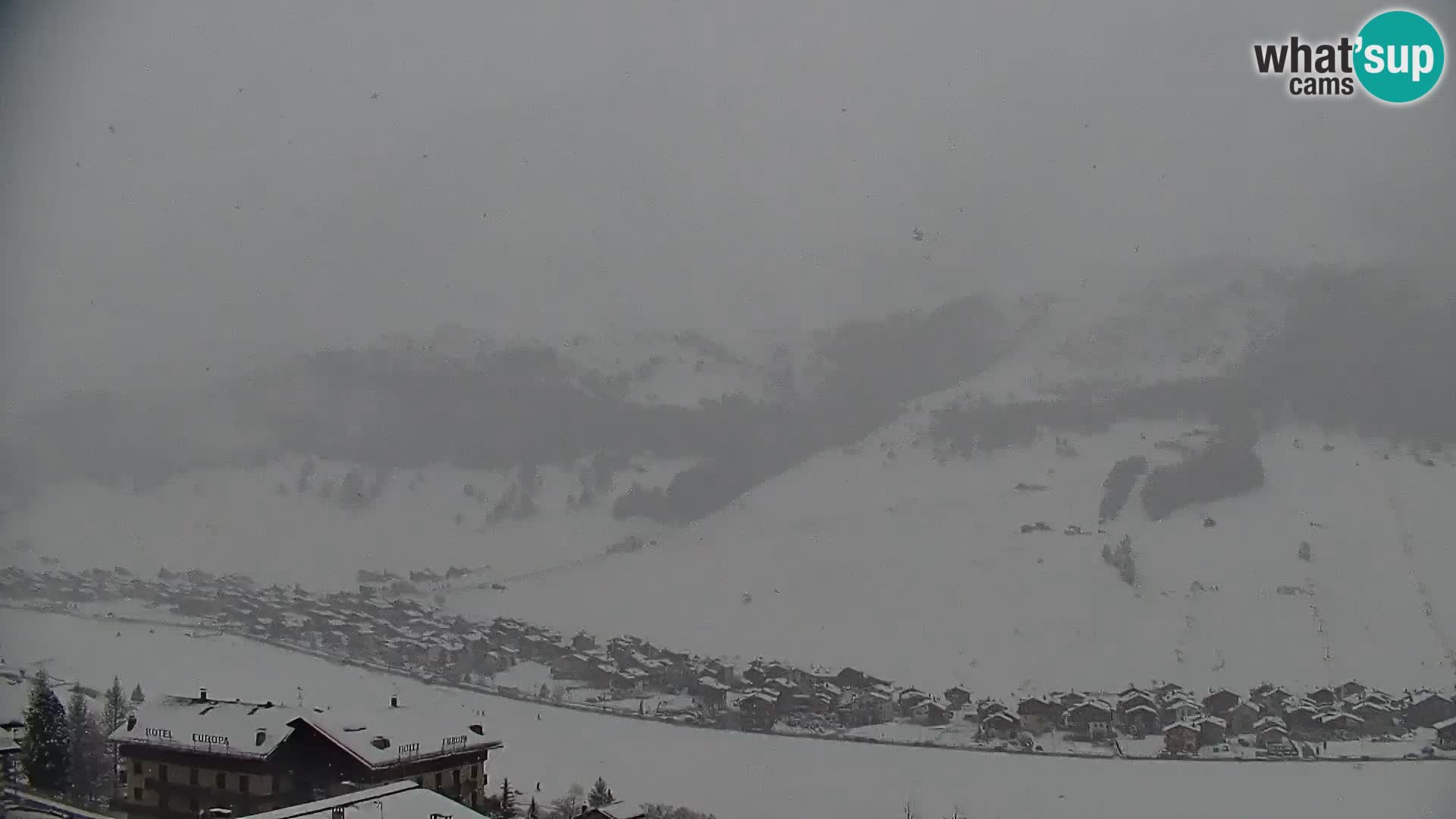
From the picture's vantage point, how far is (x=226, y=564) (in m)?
4.72

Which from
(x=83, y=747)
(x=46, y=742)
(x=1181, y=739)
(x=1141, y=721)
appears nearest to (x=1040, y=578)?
(x=1141, y=721)

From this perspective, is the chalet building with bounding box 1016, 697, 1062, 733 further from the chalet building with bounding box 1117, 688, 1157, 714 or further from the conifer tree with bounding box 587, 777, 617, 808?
the conifer tree with bounding box 587, 777, 617, 808

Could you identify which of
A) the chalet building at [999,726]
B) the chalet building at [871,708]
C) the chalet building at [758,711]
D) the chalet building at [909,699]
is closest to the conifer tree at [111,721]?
the chalet building at [758,711]

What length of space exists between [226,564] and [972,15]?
3.88 meters

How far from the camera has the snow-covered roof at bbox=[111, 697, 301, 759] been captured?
4.36 metres

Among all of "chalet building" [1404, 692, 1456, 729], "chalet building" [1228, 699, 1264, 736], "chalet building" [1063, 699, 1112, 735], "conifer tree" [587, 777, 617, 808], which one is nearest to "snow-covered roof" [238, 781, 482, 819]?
"conifer tree" [587, 777, 617, 808]

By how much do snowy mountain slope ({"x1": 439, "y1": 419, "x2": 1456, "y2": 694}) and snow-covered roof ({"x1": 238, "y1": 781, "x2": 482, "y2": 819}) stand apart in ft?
2.43

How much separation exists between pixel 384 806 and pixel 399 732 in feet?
1.16

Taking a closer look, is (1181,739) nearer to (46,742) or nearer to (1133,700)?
(1133,700)

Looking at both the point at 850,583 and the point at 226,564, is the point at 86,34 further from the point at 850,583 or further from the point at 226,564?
the point at 850,583

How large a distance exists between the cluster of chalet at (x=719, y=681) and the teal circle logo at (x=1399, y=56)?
2.34 meters

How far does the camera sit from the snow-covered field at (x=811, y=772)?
4262mm

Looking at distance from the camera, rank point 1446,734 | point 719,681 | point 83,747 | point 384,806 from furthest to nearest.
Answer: point 83,747 → point 719,681 → point 1446,734 → point 384,806

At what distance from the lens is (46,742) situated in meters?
4.64
